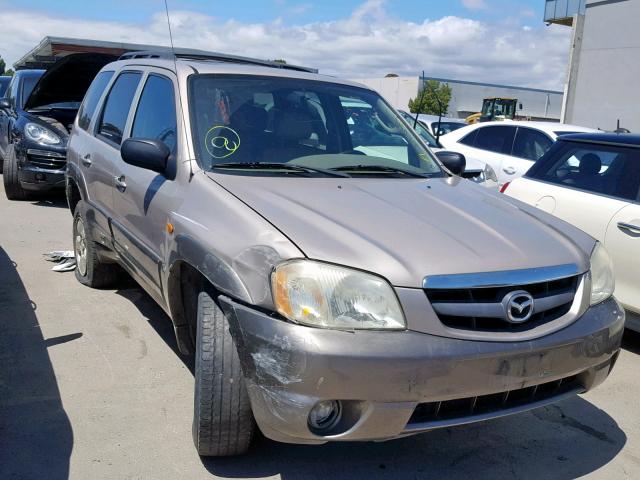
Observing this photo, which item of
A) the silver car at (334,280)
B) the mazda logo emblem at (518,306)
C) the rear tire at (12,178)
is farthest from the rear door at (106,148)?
the rear tire at (12,178)

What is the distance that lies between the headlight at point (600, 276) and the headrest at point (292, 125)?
168 centimetres

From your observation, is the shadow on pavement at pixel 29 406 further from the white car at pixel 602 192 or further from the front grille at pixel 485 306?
the white car at pixel 602 192

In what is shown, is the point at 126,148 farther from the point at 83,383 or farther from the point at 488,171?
the point at 488,171

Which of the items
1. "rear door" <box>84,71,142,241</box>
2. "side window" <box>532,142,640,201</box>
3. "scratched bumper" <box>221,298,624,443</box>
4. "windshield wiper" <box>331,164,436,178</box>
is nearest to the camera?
"scratched bumper" <box>221,298,624,443</box>

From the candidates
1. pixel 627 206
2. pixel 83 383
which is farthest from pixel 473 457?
pixel 627 206

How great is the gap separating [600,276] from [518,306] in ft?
2.41

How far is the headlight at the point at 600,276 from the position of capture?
118 inches

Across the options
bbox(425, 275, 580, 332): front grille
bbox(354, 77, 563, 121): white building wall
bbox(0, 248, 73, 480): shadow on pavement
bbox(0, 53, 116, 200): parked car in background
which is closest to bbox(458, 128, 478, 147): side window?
bbox(0, 53, 116, 200): parked car in background

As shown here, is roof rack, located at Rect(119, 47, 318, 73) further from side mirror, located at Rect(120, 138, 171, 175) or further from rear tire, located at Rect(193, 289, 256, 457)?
rear tire, located at Rect(193, 289, 256, 457)

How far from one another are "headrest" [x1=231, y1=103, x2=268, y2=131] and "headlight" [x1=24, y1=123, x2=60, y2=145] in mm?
5744

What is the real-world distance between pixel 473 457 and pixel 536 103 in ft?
226

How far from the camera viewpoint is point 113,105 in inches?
183

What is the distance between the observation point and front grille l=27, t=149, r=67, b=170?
8438 mm

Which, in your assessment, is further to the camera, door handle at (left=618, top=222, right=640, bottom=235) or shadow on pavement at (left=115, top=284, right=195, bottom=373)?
door handle at (left=618, top=222, right=640, bottom=235)
